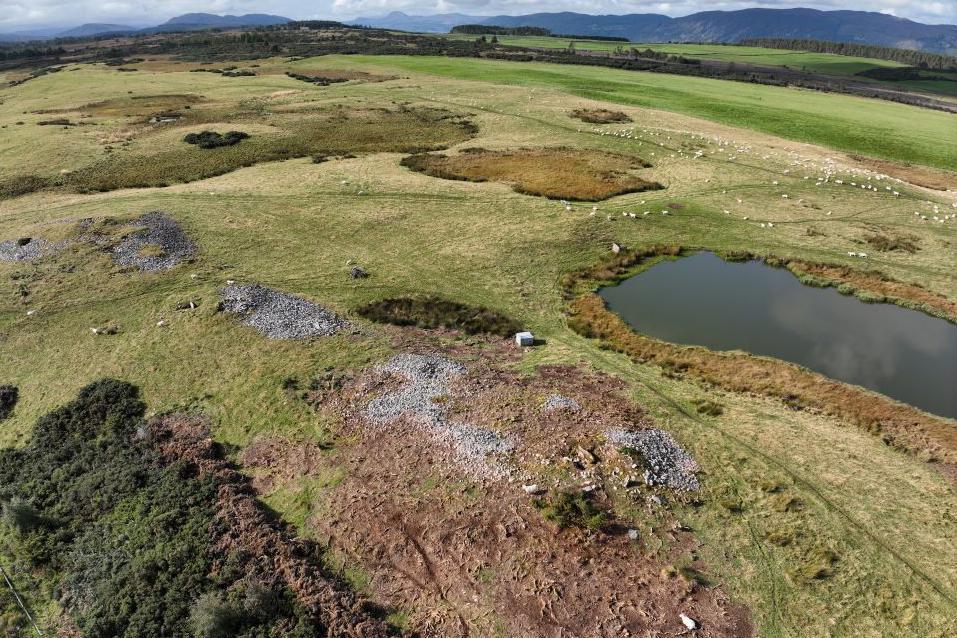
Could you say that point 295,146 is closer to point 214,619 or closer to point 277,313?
point 277,313

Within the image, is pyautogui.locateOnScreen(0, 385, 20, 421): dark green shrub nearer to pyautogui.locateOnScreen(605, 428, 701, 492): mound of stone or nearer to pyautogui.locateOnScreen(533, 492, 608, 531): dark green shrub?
pyautogui.locateOnScreen(533, 492, 608, 531): dark green shrub

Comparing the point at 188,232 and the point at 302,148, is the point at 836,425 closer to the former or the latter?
the point at 188,232

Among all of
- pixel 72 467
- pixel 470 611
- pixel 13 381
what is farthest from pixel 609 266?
pixel 13 381

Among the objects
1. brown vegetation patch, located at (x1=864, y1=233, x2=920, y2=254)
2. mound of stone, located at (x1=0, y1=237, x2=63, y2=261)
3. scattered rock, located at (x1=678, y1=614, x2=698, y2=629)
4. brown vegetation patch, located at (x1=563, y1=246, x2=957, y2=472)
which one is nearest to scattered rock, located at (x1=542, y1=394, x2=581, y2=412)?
brown vegetation patch, located at (x1=563, y1=246, x2=957, y2=472)

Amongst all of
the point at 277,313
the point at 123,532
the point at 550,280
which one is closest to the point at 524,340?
the point at 550,280

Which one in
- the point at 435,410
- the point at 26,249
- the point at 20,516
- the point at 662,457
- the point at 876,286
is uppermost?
the point at 876,286

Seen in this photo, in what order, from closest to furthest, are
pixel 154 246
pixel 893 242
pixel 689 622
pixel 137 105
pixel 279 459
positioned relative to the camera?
pixel 689 622 < pixel 279 459 < pixel 154 246 < pixel 893 242 < pixel 137 105

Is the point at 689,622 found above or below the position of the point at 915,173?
below
